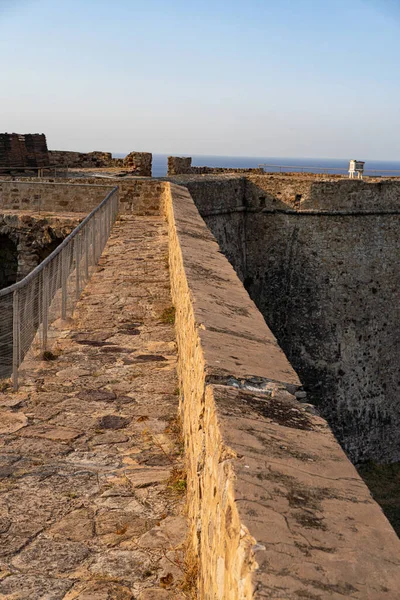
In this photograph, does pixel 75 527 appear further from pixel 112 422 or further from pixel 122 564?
pixel 112 422

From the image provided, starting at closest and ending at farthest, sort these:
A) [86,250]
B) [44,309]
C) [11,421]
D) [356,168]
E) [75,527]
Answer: [75,527], [11,421], [44,309], [86,250], [356,168]

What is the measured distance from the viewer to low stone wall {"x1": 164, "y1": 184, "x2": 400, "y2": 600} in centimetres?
182

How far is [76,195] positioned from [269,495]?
1508 centimetres

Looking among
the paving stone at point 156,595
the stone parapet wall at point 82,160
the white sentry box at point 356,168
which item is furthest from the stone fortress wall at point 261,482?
the stone parapet wall at point 82,160

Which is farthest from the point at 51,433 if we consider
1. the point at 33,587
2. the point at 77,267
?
the point at 77,267

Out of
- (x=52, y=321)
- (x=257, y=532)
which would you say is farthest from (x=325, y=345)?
(x=257, y=532)

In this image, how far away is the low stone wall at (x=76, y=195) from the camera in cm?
1619

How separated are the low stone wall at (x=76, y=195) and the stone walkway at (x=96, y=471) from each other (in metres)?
8.75

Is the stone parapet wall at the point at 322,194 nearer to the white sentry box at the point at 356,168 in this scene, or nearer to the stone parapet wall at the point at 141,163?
the white sentry box at the point at 356,168

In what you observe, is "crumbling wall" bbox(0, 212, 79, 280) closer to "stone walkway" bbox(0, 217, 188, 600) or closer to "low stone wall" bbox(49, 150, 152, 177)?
"stone walkway" bbox(0, 217, 188, 600)

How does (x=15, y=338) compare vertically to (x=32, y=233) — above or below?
above

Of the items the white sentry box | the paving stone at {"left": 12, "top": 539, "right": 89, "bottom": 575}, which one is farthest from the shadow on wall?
the paving stone at {"left": 12, "top": 539, "right": 89, "bottom": 575}

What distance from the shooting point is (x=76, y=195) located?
54.6ft

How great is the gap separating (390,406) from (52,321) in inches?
586
